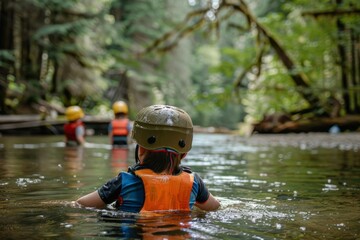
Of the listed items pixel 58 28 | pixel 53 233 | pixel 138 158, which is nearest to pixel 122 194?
pixel 138 158

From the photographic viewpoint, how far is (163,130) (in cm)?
413

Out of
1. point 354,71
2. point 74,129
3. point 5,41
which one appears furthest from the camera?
point 5,41

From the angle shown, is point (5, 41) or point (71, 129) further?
point (5, 41)

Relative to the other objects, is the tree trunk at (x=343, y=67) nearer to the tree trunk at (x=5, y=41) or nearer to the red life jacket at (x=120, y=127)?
the red life jacket at (x=120, y=127)

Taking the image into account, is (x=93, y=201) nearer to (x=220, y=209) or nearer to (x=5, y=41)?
(x=220, y=209)

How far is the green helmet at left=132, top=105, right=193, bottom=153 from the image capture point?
4.13 metres

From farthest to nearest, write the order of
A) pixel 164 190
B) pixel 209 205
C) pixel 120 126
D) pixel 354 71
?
pixel 354 71 < pixel 120 126 < pixel 209 205 < pixel 164 190

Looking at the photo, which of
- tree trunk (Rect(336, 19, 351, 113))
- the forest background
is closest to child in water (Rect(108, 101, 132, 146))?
the forest background

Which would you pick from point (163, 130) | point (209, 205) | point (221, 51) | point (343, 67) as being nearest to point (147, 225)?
point (163, 130)

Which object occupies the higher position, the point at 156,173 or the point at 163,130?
the point at 163,130

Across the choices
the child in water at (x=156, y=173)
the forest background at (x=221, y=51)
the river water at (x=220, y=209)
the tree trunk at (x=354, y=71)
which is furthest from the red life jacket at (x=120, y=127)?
the tree trunk at (x=354, y=71)

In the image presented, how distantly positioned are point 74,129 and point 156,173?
1007 cm

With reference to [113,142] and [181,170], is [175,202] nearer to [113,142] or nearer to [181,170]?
[181,170]

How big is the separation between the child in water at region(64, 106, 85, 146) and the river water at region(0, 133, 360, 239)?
4.07 m
